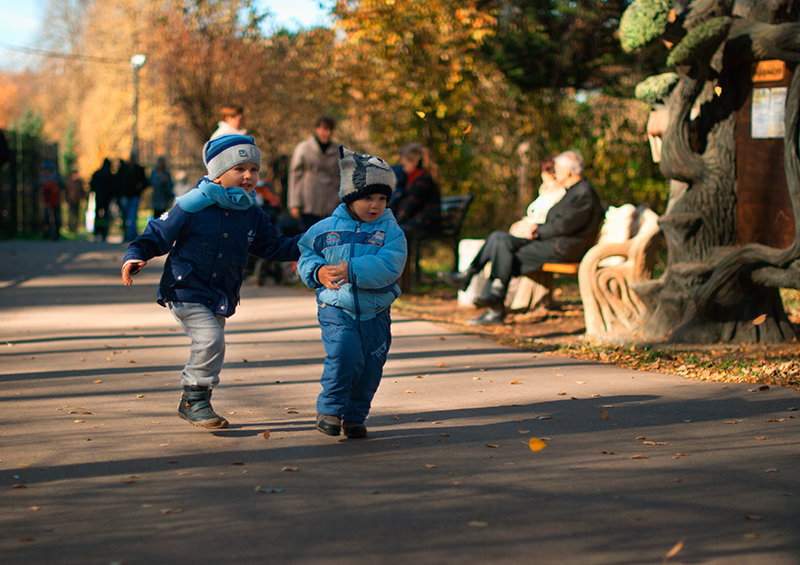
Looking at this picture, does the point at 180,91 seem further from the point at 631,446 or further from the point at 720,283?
the point at 631,446

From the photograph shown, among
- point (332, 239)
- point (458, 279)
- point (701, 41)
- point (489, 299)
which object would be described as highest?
point (701, 41)

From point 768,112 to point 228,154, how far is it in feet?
16.1

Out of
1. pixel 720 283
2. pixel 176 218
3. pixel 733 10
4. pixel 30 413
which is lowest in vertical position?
pixel 30 413

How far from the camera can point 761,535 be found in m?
3.85

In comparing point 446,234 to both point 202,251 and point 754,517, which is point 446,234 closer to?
point 202,251

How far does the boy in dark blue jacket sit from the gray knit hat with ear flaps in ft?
1.93

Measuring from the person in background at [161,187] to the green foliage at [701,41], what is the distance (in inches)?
707

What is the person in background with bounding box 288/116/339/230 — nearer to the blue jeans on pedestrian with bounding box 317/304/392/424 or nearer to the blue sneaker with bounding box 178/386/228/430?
the blue sneaker with bounding box 178/386/228/430

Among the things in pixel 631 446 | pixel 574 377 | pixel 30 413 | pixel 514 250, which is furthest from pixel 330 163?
pixel 631 446

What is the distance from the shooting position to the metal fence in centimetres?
2409

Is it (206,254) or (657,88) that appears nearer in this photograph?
(206,254)

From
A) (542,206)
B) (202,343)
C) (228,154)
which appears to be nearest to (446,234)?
(542,206)

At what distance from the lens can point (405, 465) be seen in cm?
492

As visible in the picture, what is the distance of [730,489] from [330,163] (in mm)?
9451
